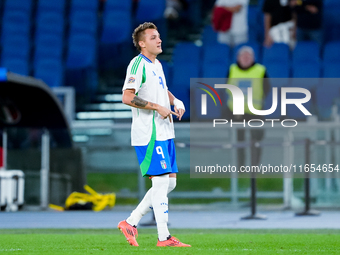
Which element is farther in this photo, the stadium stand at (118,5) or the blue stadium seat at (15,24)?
the stadium stand at (118,5)

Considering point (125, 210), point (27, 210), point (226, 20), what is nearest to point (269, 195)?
point (125, 210)

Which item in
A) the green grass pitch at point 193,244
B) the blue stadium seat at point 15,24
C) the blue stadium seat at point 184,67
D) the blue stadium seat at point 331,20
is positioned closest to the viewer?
the green grass pitch at point 193,244

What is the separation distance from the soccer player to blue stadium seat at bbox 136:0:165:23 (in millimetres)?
9335

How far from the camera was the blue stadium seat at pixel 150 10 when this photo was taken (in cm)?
1406

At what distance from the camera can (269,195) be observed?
984 cm

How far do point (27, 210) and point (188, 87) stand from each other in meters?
3.98

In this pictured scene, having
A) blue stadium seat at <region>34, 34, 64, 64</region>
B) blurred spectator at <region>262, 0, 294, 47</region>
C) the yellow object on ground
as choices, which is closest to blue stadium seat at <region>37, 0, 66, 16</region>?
blue stadium seat at <region>34, 34, 64, 64</region>

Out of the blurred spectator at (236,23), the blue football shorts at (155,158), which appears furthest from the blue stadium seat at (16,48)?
the blue football shorts at (155,158)

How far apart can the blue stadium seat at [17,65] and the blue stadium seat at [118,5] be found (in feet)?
8.23

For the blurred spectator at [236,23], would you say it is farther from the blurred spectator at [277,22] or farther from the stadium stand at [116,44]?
the blurred spectator at [277,22]

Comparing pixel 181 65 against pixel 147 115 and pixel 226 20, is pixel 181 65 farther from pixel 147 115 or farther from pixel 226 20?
pixel 147 115

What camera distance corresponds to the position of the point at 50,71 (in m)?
13.2

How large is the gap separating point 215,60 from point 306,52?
6.56 feet

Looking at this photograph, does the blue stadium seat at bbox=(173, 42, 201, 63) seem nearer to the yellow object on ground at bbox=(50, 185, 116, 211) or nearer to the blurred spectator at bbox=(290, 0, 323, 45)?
the blurred spectator at bbox=(290, 0, 323, 45)
